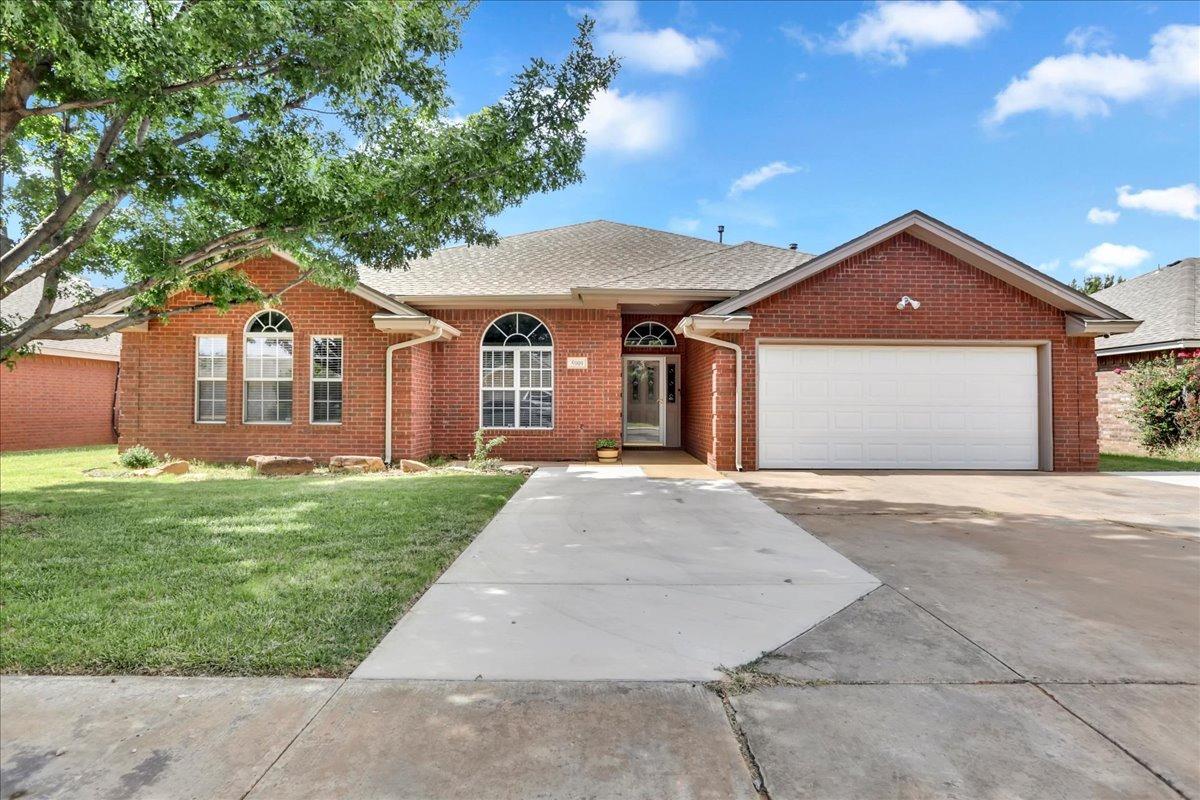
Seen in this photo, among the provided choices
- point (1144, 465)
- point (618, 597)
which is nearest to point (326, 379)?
point (618, 597)

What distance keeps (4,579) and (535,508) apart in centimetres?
452

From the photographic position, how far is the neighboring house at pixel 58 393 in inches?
554

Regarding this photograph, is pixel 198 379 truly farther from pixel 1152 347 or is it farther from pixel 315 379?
pixel 1152 347

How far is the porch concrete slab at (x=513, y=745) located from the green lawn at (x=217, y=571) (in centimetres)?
57

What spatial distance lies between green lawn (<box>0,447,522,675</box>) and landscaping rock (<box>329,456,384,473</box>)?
2254mm

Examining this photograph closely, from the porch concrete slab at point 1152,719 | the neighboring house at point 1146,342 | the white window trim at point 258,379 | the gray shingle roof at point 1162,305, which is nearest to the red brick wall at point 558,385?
the white window trim at point 258,379

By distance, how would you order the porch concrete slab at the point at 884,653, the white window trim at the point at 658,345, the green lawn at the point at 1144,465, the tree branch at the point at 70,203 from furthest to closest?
the white window trim at the point at 658,345
the green lawn at the point at 1144,465
the tree branch at the point at 70,203
the porch concrete slab at the point at 884,653

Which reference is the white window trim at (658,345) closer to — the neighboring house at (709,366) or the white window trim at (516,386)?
the neighboring house at (709,366)

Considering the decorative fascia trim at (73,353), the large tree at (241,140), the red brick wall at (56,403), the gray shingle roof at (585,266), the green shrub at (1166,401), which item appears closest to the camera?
the large tree at (241,140)

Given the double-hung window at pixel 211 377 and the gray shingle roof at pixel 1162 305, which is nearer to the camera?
the double-hung window at pixel 211 377

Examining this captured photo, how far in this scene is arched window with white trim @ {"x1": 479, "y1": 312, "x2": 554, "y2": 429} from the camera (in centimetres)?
1186

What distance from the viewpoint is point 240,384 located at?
11.1 m

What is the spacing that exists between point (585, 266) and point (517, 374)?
10.6 ft

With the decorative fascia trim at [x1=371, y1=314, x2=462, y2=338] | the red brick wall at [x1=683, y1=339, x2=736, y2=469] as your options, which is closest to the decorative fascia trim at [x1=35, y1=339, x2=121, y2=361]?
the decorative fascia trim at [x1=371, y1=314, x2=462, y2=338]
